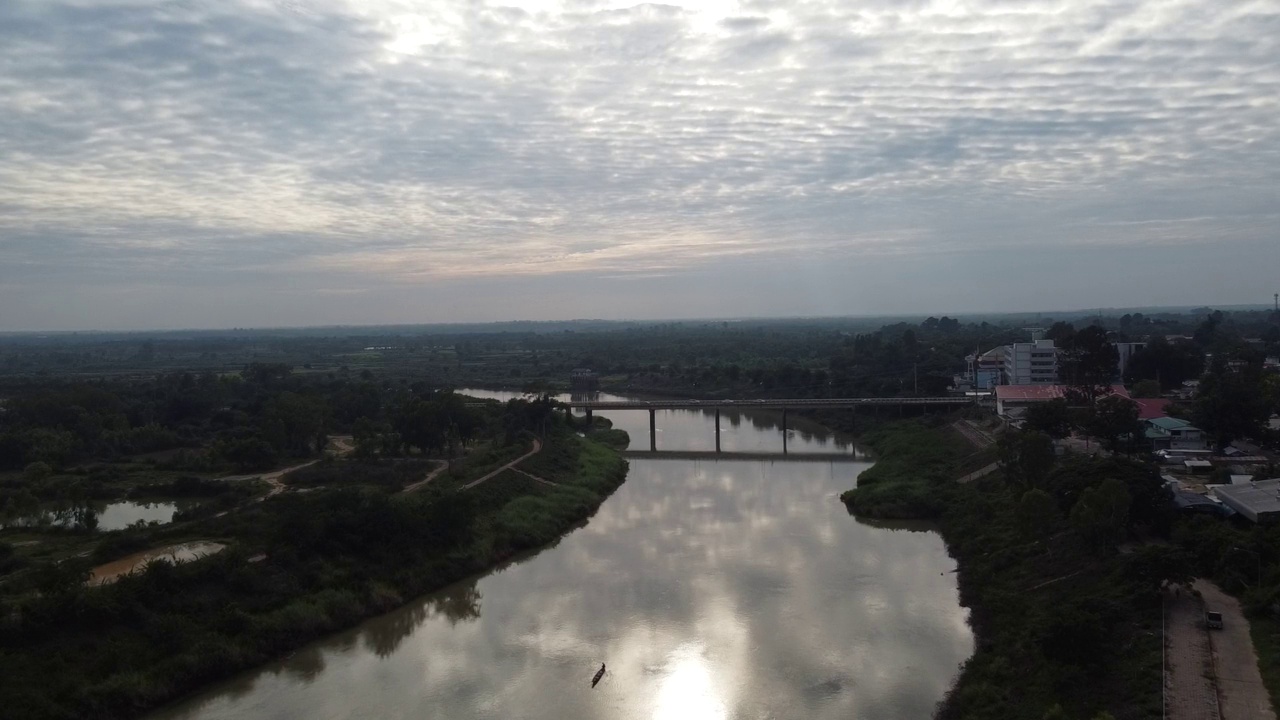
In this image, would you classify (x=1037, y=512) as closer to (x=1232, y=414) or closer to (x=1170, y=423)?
(x=1232, y=414)

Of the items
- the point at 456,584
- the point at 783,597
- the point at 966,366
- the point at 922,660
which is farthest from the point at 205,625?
the point at 966,366

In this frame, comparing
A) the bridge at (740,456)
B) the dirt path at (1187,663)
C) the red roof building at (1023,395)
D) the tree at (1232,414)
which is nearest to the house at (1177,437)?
the tree at (1232,414)

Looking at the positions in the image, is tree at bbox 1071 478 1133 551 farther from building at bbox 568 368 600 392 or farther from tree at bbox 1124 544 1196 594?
building at bbox 568 368 600 392


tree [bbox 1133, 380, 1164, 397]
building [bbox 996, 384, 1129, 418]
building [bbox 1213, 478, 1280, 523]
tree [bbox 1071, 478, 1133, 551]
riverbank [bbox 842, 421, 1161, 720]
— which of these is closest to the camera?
riverbank [bbox 842, 421, 1161, 720]

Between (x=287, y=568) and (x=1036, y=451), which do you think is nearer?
(x=287, y=568)

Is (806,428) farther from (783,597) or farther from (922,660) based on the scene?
(922,660)

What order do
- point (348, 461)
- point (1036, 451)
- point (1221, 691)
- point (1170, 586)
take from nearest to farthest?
1. point (1221, 691)
2. point (1170, 586)
3. point (1036, 451)
4. point (348, 461)

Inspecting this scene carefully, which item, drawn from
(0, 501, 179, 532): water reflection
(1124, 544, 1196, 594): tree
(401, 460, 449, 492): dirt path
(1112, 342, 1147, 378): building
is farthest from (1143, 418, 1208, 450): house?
(0, 501, 179, 532): water reflection
